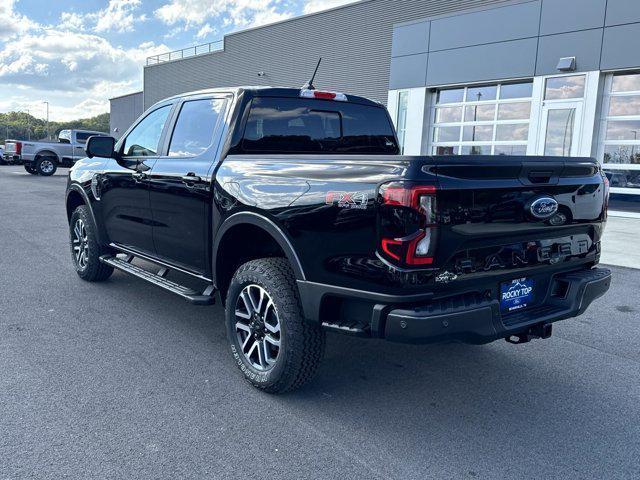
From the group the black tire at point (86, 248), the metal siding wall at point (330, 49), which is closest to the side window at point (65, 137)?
A: the metal siding wall at point (330, 49)

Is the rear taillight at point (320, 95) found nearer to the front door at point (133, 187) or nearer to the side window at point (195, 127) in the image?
the side window at point (195, 127)

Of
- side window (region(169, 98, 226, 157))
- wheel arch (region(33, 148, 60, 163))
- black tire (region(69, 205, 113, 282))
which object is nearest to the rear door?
side window (region(169, 98, 226, 157))

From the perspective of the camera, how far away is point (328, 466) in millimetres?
2623

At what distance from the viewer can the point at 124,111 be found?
48.7m

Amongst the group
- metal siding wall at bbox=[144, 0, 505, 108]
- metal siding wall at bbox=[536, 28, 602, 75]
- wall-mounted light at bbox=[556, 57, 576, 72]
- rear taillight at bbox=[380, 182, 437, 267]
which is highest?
metal siding wall at bbox=[144, 0, 505, 108]

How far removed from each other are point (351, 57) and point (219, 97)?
787 inches

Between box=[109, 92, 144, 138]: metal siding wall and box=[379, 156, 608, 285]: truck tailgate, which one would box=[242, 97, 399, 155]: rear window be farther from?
box=[109, 92, 144, 138]: metal siding wall

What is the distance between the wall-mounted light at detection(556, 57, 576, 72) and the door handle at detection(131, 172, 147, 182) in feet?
42.9

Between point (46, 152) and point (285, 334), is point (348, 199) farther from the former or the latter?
point (46, 152)

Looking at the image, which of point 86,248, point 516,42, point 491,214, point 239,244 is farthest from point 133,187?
point 516,42

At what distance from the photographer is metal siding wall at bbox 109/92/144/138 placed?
4581 cm

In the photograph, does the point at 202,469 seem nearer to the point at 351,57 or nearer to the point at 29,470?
the point at 29,470

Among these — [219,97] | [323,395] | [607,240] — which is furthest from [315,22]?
[323,395]

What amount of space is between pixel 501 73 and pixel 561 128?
100 inches
